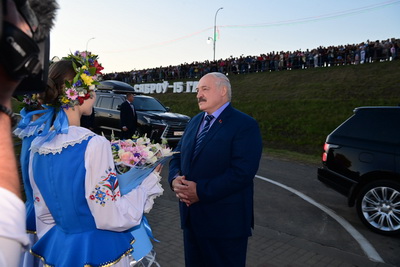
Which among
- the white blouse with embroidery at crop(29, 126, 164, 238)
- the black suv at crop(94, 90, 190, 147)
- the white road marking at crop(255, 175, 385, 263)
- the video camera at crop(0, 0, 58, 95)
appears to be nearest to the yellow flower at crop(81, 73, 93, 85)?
the white blouse with embroidery at crop(29, 126, 164, 238)

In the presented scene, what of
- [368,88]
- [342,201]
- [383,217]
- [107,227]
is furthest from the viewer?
[368,88]

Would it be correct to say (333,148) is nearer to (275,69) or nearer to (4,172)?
(4,172)

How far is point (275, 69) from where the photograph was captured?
28781 millimetres

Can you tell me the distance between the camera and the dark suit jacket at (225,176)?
8.86ft

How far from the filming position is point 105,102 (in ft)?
43.1

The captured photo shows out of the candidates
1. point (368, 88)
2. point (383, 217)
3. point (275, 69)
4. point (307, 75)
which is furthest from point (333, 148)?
point (275, 69)

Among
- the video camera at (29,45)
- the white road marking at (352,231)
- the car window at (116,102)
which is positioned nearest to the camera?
the video camera at (29,45)

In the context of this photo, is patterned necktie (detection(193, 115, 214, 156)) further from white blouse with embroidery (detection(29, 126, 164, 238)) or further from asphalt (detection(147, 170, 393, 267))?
asphalt (detection(147, 170, 393, 267))

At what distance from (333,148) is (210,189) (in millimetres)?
3732

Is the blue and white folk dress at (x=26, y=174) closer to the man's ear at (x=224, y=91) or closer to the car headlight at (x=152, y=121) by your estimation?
the man's ear at (x=224, y=91)

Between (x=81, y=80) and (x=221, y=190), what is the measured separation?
1457mm

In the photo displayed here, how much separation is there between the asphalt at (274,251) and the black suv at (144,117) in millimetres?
6282

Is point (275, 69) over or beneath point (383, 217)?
over

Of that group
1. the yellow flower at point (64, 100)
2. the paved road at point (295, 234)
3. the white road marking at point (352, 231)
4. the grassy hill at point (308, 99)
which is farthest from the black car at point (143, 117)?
the yellow flower at point (64, 100)
